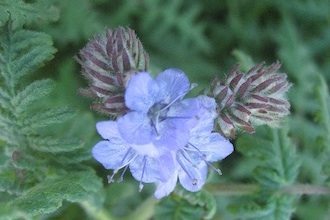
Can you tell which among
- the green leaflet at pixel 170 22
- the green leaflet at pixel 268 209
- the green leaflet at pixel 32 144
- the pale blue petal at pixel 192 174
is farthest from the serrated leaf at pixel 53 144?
the green leaflet at pixel 170 22

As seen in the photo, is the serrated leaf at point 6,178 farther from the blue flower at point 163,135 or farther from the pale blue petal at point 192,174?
the pale blue petal at point 192,174

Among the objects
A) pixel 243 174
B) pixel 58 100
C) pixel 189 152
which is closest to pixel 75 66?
pixel 58 100

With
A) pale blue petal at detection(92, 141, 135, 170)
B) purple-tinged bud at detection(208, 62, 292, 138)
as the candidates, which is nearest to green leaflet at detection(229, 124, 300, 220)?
purple-tinged bud at detection(208, 62, 292, 138)

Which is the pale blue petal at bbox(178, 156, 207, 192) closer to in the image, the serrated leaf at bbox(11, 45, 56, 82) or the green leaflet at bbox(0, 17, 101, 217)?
the green leaflet at bbox(0, 17, 101, 217)

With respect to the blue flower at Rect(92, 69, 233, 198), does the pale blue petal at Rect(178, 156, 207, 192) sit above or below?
below

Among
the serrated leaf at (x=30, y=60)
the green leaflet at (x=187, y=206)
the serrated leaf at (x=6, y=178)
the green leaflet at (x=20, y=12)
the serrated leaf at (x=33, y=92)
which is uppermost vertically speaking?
the green leaflet at (x=20, y=12)

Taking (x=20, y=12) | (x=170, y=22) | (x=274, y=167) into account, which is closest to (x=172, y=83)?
(x=20, y=12)
